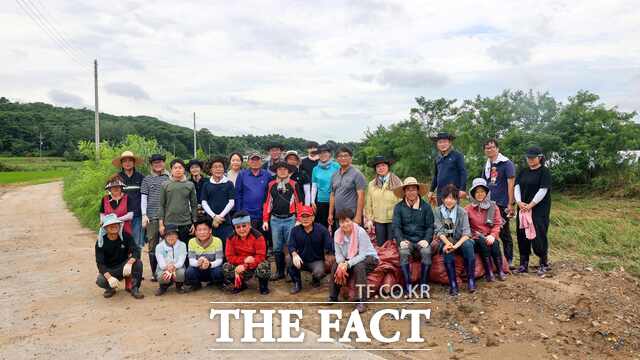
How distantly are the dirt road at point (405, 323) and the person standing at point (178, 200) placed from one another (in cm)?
88

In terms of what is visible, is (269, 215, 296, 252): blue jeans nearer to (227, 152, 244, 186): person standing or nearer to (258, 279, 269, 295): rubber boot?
(258, 279, 269, 295): rubber boot

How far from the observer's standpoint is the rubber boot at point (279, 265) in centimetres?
637

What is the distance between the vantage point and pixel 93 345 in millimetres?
4531

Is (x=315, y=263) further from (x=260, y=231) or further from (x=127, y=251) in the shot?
(x=127, y=251)

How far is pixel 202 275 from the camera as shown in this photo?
5.99 meters

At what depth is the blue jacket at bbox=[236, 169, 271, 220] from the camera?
636 centimetres

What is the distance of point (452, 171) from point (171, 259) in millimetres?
3610

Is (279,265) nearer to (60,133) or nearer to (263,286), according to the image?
(263,286)

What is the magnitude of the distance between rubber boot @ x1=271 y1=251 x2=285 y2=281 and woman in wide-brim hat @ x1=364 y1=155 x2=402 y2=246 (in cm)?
123

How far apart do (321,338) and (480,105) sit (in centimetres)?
1530

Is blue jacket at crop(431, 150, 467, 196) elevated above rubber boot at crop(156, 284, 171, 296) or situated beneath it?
elevated above

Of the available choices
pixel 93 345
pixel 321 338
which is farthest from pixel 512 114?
pixel 93 345

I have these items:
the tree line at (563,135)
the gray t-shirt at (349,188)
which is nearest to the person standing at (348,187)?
the gray t-shirt at (349,188)

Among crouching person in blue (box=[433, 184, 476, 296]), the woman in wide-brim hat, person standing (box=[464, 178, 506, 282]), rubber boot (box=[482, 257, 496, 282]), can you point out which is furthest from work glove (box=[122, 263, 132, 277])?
rubber boot (box=[482, 257, 496, 282])
